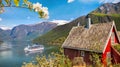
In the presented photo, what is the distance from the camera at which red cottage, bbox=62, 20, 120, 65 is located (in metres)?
35.2

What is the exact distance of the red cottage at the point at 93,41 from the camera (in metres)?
35.2

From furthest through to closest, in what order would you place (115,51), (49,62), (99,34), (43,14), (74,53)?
(74,53)
(99,34)
(115,51)
(49,62)
(43,14)

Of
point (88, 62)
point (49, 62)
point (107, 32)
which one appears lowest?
point (88, 62)

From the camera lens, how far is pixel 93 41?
38.9 meters

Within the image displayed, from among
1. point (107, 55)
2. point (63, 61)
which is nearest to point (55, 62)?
point (63, 61)

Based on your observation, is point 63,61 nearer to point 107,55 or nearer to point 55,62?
point 55,62

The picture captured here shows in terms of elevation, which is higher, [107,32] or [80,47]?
[107,32]

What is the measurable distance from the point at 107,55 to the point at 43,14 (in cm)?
3355

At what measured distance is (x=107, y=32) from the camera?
1465 inches

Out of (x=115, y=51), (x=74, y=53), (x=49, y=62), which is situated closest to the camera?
(x=49, y=62)

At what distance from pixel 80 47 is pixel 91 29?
4.82 m

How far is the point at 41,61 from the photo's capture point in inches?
931

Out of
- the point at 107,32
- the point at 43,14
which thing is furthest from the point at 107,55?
the point at 43,14

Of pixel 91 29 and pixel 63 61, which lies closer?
pixel 63 61
